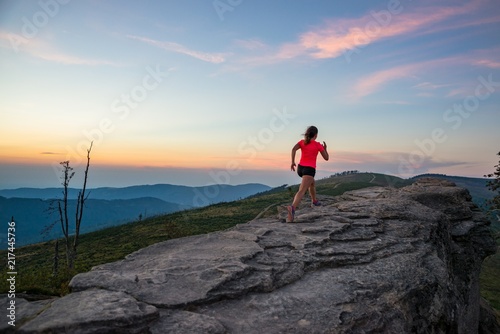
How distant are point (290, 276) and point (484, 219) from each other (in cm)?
1856

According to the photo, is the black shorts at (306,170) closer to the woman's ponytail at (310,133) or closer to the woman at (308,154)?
the woman at (308,154)

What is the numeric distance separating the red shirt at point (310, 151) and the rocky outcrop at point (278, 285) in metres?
2.89

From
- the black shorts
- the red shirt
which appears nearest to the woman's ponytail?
the red shirt

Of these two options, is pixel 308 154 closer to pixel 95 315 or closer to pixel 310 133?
pixel 310 133

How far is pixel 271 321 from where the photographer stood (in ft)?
24.2

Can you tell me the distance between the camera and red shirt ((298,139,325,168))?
47.5ft

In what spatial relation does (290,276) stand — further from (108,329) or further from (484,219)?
(484,219)

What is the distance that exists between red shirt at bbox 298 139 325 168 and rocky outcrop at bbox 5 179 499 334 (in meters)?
2.89

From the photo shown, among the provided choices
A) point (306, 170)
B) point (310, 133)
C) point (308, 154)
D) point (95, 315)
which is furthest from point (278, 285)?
point (310, 133)

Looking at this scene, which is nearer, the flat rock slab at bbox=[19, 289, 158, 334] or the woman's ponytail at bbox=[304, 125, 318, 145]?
the flat rock slab at bbox=[19, 289, 158, 334]

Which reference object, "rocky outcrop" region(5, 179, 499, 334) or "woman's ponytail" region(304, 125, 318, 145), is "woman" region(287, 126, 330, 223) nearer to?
"woman's ponytail" region(304, 125, 318, 145)

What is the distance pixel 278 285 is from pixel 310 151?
7017mm

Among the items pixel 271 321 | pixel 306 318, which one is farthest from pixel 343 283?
pixel 271 321

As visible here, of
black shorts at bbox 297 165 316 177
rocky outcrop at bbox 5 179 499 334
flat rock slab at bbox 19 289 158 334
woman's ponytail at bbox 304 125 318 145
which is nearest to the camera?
flat rock slab at bbox 19 289 158 334
